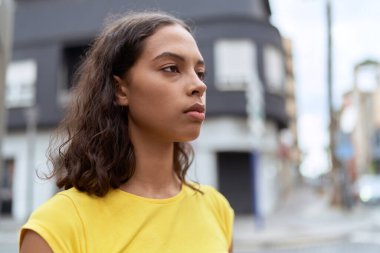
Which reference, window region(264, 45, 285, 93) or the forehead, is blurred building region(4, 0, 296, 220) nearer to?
window region(264, 45, 285, 93)

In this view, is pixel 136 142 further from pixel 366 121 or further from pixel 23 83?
pixel 366 121

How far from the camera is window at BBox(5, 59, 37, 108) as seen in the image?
20078 mm

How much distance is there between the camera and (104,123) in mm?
1470

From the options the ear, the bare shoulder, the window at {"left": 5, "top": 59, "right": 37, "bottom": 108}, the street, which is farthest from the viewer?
the window at {"left": 5, "top": 59, "right": 37, "bottom": 108}

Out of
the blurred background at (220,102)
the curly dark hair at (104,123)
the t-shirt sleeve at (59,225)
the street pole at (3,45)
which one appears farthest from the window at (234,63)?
the t-shirt sleeve at (59,225)

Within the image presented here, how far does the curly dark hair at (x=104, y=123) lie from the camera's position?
1396mm

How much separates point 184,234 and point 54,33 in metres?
20.0

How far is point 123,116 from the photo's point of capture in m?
1.50

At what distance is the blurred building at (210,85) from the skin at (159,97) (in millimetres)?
14534

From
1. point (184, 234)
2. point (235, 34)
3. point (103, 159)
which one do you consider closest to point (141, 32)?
point (103, 159)

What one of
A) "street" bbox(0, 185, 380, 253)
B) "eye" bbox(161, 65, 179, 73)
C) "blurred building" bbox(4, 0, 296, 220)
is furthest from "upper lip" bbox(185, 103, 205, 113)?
"blurred building" bbox(4, 0, 296, 220)

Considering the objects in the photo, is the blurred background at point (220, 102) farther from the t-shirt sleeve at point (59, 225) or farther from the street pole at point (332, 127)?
the t-shirt sleeve at point (59, 225)

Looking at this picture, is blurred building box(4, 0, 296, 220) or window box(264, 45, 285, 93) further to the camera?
window box(264, 45, 285, 93)

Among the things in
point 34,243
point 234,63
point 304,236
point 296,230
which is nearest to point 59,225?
point 34,243
